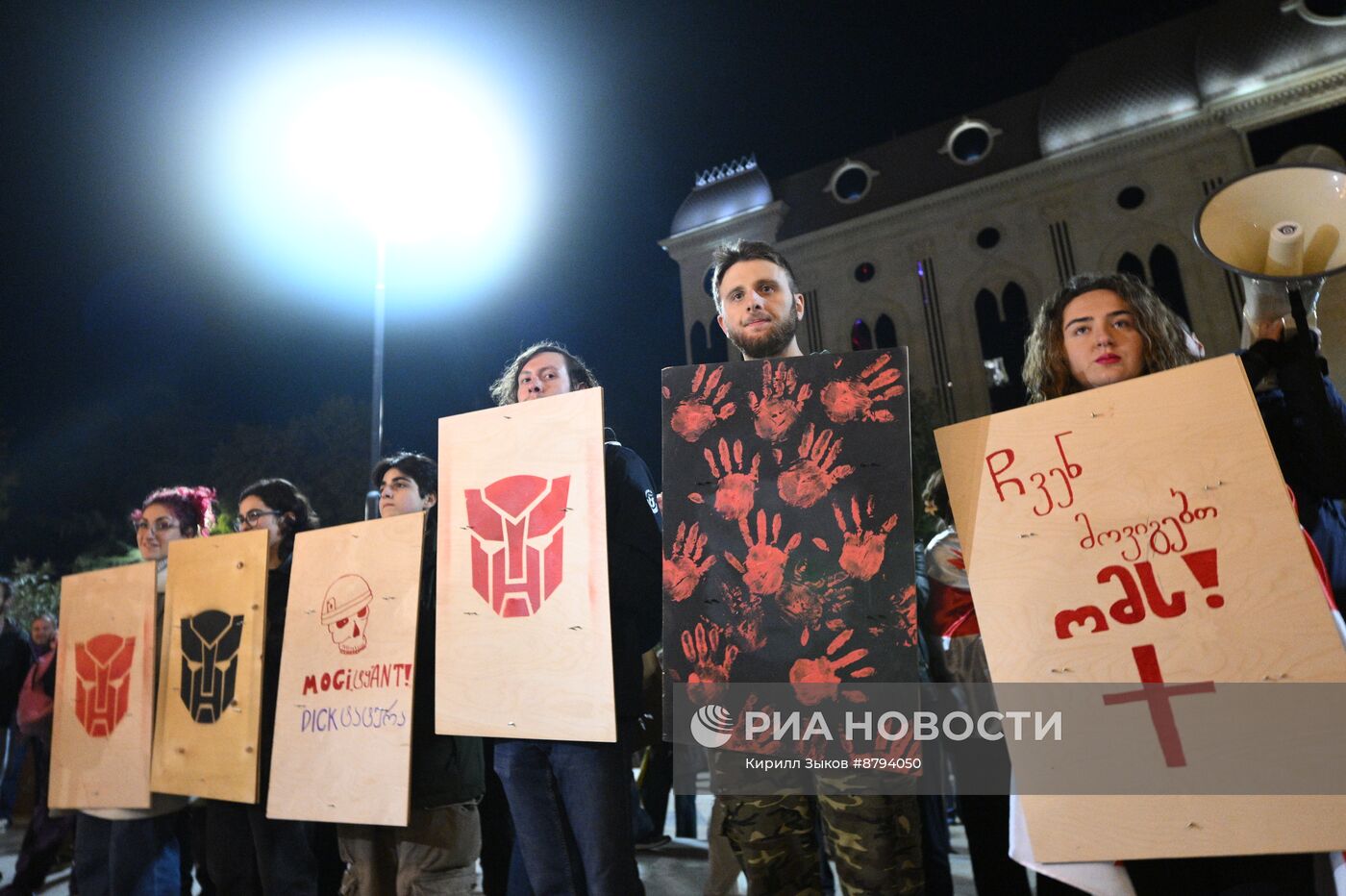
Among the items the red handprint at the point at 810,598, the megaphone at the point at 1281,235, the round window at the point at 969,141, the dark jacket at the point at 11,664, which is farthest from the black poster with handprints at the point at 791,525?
the round window at the point at 969,141

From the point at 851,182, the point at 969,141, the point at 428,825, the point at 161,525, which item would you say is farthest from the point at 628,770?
the point at 851,182

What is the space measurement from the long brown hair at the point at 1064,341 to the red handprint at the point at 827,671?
0.95 meters

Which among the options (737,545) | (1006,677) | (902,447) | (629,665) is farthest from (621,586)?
(1006,677)

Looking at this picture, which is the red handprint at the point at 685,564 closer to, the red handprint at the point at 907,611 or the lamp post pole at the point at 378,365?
the red handprint at the point at 907,611

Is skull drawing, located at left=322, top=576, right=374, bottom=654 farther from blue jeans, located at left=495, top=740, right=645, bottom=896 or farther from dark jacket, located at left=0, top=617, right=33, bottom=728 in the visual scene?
dark jacket, located at left=0, top=617, right=33, bottom=728

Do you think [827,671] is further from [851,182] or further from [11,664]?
[851,182]

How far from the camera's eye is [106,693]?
11.7 ft

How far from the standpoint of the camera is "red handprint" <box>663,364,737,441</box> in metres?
2.17

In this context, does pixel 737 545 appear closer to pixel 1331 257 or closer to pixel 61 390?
pixel 1331 257

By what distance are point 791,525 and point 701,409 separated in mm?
396

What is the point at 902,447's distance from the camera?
1.99 metres

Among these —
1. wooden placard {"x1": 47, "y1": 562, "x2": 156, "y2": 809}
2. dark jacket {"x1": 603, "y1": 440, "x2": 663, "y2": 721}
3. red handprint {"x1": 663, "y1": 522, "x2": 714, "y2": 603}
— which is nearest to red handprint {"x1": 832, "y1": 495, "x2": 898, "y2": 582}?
red handprint {"x1": 663, "y1": 522, "x2": 714, "y2": 603}

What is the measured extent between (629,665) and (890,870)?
0.83m

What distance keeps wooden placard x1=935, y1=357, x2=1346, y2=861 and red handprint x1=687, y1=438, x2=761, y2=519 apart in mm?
495
